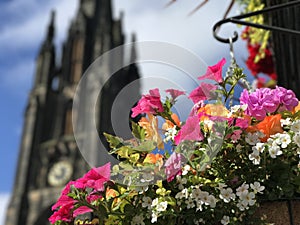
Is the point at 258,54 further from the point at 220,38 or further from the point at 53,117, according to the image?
the point at 53,117

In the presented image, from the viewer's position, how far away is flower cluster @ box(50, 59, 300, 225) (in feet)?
3.67

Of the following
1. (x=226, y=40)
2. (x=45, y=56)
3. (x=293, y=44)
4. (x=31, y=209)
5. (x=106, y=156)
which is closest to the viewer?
(x=106, y=156)

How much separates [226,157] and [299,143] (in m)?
0.18

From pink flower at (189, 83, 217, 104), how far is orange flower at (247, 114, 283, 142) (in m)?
0.16

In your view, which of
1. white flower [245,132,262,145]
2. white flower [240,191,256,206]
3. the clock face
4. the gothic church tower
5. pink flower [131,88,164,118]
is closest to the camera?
white flower [240,191,256,206]

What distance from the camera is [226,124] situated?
1190 millimetres

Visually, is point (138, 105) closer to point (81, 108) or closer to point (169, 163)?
point (169, 163)

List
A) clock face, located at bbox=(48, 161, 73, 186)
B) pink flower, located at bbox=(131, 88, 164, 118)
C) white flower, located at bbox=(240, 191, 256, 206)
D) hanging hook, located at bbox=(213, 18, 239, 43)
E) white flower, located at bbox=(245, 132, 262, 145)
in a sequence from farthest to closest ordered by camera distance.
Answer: clock face, located at bbox=(48, 161, 73, 186), hanging hook, located at bbox=(213, 18, 239, 43), pink flower, located at bbox=(131, 88, 164, 118), white flower, located at bbox=(245, 132, 262, 145), white flower, located at bbox=(240, 191, 256, 206)

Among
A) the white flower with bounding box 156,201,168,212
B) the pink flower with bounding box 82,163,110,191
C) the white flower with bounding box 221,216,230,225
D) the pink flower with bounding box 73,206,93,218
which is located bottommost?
the white flower with bounding box 221,216,230,225

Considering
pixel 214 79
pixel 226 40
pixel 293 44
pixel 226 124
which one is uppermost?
pixel 293 44

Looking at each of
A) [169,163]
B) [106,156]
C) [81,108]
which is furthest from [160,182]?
[81,108]

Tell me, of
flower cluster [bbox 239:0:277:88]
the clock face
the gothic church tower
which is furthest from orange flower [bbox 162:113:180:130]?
the clock face

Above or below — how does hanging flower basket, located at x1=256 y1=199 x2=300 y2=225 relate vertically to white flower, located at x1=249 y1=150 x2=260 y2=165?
below

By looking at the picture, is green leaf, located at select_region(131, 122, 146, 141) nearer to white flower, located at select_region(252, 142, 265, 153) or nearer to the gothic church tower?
white flower, located at select_region(252, 142, 265, 153)
